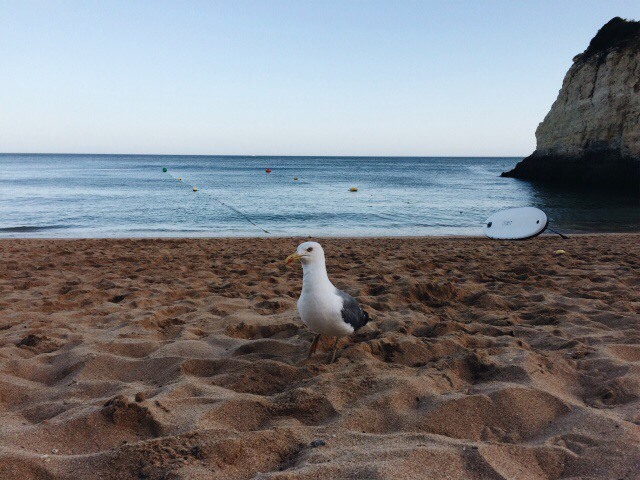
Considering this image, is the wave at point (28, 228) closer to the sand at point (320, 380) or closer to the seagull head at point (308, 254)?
the sand at point (320, 380)

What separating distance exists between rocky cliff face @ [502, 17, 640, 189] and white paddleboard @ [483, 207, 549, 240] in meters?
19.4

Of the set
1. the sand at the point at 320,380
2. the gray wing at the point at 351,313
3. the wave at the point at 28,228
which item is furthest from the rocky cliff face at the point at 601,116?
the gray wing at the point at 351,313

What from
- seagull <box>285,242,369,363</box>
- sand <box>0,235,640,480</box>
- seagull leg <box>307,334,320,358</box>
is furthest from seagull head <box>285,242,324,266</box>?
sand <box>0,235,640,480</box>

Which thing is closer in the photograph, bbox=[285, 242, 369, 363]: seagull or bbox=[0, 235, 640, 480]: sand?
bbox=[0, 235, 640, 480]: sand

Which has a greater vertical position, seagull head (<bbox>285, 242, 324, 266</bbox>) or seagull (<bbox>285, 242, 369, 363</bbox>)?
seagull head (<bbox>285, 242, 324, 266</bbox>)

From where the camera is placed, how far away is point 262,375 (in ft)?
10.3

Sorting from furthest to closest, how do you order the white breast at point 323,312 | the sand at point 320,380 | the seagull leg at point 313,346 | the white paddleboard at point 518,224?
the white paddleboard at point 518,224 < the seagull leg at point 313,346 < the white breast at point 323,312 < the sand at point 320,380

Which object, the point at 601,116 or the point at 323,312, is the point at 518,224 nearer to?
the point at 323,312

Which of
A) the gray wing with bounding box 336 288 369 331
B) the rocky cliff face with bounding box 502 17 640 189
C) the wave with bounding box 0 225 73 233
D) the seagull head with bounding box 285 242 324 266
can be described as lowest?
the wave with bounding box 0 225 73 233

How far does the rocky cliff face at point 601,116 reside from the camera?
26750 millimetres

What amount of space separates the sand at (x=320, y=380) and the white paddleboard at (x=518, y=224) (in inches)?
183

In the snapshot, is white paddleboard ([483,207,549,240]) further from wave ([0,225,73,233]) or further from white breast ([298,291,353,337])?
wave ([0,225,73,233])

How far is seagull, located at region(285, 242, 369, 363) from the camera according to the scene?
3213mm

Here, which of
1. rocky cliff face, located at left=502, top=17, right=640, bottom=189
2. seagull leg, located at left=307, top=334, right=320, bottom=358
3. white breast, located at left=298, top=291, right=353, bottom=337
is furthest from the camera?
rocky cliff face, located at left=502, top=17, right=640, bottom=189
